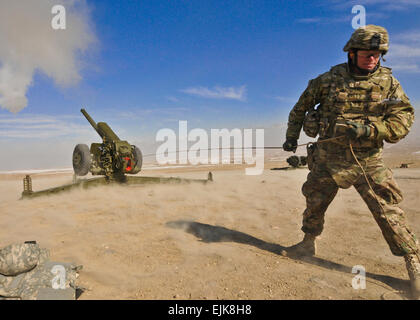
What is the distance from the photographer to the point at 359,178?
123 inches

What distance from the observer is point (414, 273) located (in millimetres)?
2688

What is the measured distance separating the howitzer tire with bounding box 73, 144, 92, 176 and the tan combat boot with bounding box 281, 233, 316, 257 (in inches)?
252

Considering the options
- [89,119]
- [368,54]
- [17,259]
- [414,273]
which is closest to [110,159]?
[89,119]

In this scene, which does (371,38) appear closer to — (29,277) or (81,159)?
(29,277)

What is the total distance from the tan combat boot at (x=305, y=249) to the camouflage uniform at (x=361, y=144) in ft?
0.36

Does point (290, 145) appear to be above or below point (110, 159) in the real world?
above

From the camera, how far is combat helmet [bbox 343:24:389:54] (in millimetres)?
2932

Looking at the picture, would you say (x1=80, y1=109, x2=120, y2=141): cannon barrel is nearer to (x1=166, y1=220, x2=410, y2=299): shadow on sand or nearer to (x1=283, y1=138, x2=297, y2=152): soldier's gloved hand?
(x1=166, y1=220, x2=410, y2=299): shadow on sand

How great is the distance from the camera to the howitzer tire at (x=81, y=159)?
26.3ft

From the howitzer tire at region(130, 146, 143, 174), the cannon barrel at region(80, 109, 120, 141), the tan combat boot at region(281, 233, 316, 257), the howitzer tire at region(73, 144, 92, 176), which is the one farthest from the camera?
the cannon barrel at region(80, 109, 120, 141)

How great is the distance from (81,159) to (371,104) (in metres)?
7.33

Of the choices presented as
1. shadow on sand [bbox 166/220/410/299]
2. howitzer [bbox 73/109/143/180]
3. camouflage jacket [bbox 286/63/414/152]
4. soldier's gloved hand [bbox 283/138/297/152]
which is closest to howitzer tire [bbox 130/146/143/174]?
howitzer [bbox 73/109/143/180]
